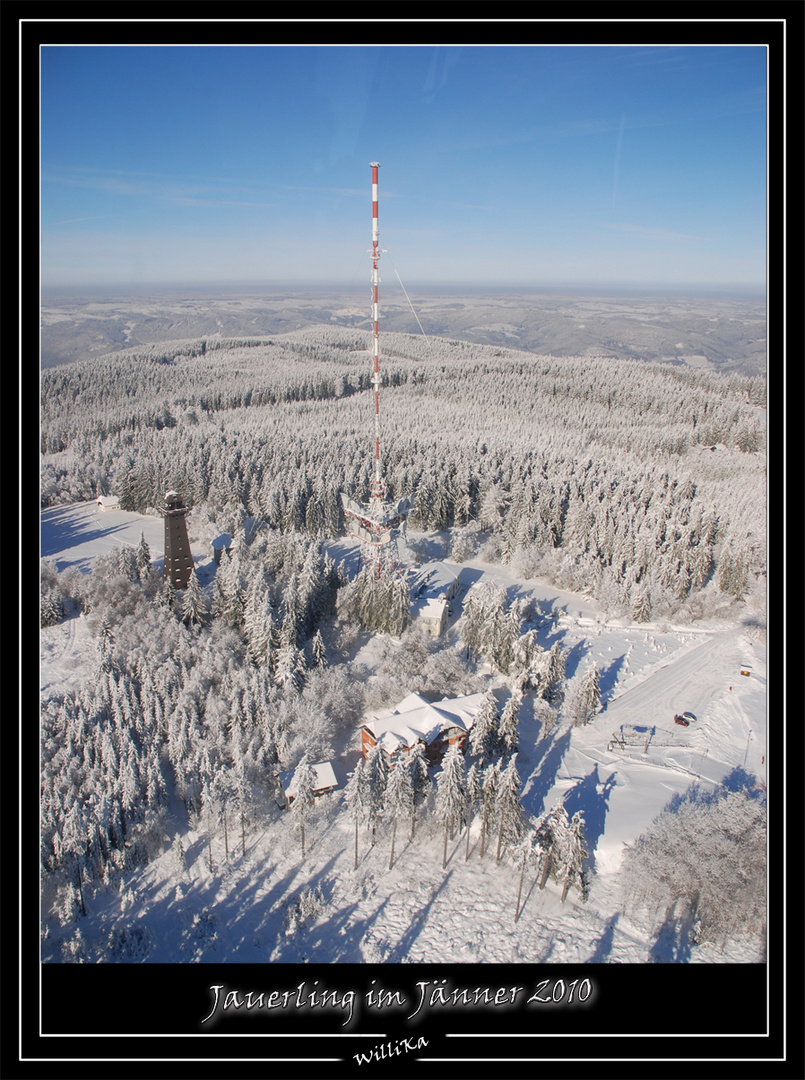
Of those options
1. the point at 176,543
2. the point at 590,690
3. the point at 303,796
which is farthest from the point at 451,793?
the point at 176,543

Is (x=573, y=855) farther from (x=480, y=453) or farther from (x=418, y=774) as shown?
(x=480, y=453)

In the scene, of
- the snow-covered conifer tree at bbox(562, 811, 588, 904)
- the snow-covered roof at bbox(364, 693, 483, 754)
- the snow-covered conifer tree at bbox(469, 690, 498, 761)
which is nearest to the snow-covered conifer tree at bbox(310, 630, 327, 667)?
the snow-covered roof at bbox(364, 693, 483, 754)

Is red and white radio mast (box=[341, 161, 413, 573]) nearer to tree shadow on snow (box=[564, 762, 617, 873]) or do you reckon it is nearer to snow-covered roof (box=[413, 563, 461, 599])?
snow-covered roof (box=[413, 563, 461, 599])

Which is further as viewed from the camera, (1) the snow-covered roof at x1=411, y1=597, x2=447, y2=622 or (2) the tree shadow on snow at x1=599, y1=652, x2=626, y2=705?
(1) the snow-covered roof at x1=411, y1=597, x2=447, y2=622

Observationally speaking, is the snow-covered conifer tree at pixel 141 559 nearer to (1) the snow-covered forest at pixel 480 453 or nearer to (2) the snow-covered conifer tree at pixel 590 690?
(1) the snow-covered forest at pixel 480 453
